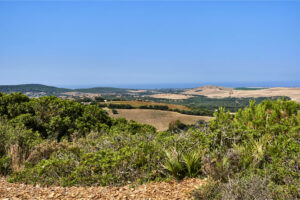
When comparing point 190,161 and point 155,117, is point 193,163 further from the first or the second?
point 155,117

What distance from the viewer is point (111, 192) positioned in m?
4.27

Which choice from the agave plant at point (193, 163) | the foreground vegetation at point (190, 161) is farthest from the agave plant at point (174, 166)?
the agave plant at point (193, 163)

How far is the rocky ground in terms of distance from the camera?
Result: 405cm

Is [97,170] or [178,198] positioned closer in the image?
[178,198]

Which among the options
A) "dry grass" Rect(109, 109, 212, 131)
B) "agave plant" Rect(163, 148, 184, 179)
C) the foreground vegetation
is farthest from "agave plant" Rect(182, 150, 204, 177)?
"dry grass" Rect(109, 109, 212, 131)

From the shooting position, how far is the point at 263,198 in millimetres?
3328

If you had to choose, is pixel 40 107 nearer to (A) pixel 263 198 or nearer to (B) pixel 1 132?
(B) pixel 1 132

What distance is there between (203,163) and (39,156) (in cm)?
426

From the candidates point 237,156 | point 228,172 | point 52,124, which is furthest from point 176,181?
point 52,124

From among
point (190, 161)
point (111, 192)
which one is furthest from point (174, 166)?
point (111, 192)

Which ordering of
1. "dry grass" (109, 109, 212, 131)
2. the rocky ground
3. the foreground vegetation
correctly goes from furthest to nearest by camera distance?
"dry grass" (109, 109, 212, 131) < the rocky ground < the foreground vegetation

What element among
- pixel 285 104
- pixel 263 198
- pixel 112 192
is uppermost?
pixel 285 104

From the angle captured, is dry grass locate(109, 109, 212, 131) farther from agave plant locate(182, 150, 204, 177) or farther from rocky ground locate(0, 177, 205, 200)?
rocky ground locate(0, 177, 205, 200)

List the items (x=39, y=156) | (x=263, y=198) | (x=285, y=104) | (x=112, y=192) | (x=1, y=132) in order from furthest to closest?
(x=285, y=104) → (x=1, y=132) → (x=39, y=156) → (x=112, y=192) → (x=263, y=198)
